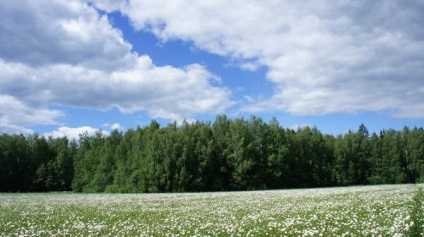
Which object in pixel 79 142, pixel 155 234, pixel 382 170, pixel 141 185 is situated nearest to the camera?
pixel 155 234

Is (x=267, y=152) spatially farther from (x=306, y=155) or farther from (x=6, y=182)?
(x=6, y=182)

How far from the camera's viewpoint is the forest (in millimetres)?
72250

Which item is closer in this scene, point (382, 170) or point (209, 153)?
point (209, 153)

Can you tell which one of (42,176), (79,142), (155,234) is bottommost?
(155,234)

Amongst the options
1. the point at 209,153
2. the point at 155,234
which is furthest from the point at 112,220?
the point at 209,153

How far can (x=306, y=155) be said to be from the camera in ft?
294

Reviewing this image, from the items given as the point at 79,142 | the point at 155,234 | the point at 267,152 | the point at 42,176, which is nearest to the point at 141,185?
the point at 267,152

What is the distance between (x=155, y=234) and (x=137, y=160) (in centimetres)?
6472

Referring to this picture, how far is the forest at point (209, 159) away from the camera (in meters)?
72.2

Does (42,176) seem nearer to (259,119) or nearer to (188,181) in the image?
(188,181)

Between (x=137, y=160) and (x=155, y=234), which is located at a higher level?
(x=137, y=160)

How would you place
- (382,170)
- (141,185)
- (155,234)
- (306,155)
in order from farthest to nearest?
(382,170) → (306,155) → (141,185) → (155,234)

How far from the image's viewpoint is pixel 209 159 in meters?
75.8

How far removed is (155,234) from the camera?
1275 centimetres
